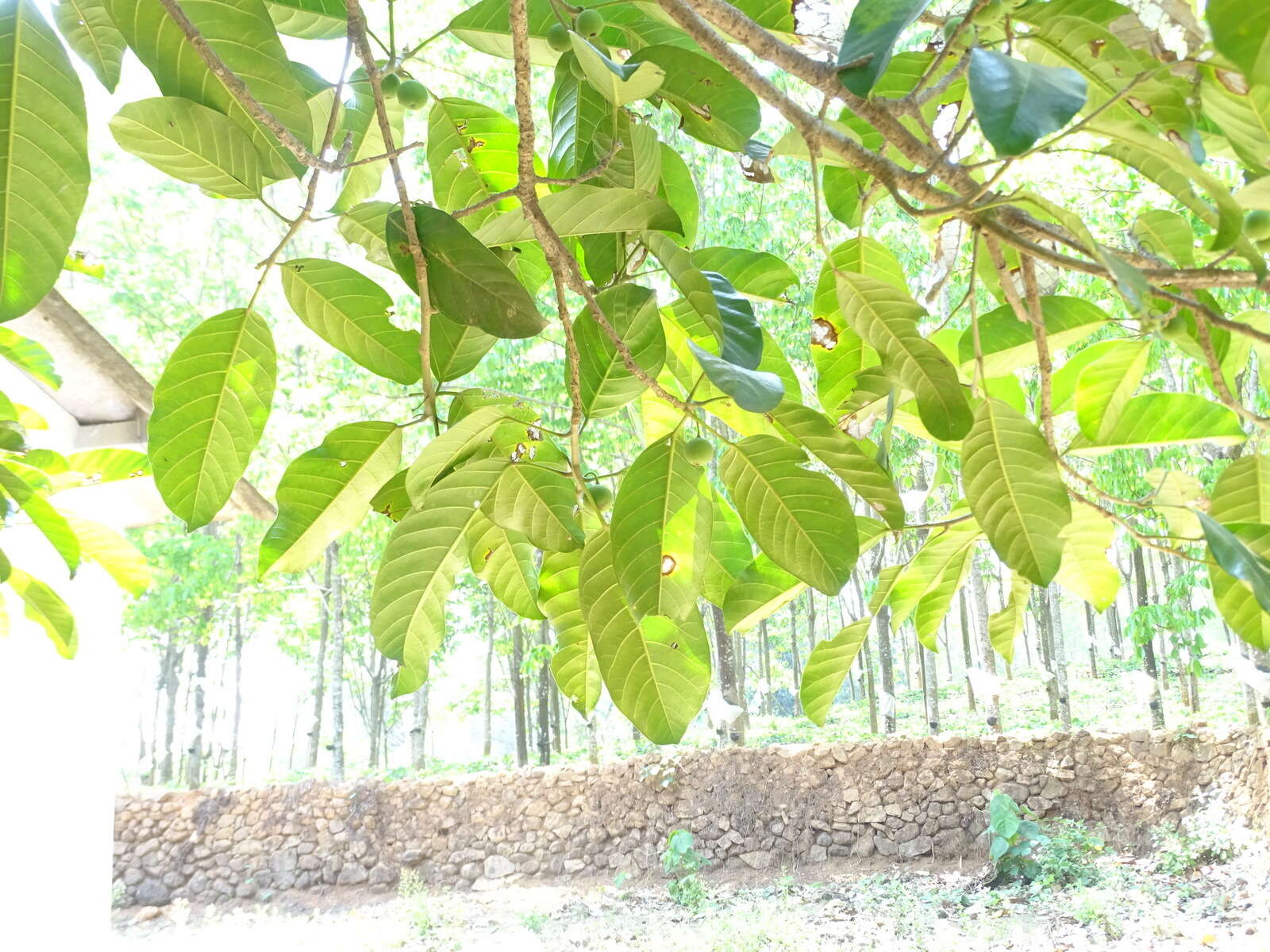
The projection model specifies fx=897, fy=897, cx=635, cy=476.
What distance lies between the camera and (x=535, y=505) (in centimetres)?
50

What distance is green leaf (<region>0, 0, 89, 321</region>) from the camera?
1.12 feet

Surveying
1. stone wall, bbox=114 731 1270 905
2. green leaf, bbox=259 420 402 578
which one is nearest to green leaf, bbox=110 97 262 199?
green leaf, bbox=259 420 402 578

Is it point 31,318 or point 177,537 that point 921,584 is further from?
point 177,537

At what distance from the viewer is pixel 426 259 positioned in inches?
17.6

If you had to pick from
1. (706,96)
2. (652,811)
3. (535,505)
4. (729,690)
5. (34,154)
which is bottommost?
(652,811)

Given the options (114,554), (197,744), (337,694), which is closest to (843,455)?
(114,554)

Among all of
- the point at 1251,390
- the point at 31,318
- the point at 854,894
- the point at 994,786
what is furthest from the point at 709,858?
the point at 31,318

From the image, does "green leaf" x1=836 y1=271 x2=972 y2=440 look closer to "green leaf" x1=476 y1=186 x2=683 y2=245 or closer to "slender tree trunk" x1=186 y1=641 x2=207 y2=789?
"green leaf" x1=476 y1=186 x2=683 y2=245

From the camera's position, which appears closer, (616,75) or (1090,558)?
(616,75)

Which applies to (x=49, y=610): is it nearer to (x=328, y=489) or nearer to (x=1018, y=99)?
(x=328, y=489)

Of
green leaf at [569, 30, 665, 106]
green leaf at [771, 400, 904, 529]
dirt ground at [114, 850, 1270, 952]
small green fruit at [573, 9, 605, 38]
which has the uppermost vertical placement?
small green fruit at [573, 9, 605, 38]

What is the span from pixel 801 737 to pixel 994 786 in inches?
134

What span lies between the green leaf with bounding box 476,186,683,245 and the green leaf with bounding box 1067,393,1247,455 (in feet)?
1.07

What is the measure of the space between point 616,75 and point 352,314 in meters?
0.21
